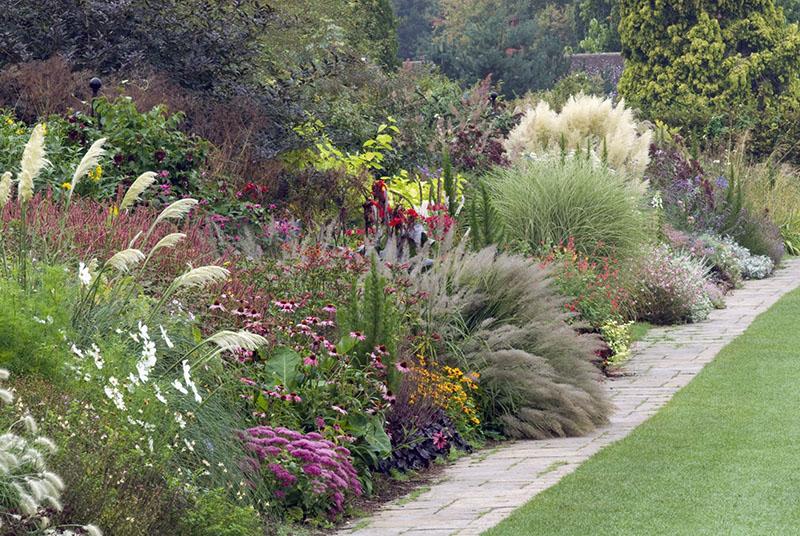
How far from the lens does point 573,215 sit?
1380cm

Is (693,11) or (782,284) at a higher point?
(693,11)

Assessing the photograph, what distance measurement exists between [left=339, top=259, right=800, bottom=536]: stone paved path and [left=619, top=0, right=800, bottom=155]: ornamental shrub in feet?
54.9

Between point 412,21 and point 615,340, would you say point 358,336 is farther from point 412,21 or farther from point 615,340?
point 412,21

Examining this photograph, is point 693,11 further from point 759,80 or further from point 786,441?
point 786,441

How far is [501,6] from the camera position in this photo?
56.0m

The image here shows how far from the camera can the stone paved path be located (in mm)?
6730

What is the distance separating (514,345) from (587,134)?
9.71 metres

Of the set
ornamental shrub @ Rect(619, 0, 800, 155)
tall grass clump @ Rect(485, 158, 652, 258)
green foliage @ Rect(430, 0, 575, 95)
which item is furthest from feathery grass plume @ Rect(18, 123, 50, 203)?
green foliage @ Rect(430, 0, 575, 95)

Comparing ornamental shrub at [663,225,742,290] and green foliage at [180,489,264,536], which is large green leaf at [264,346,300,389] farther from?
ornamental shrub at [663,225,742,290]

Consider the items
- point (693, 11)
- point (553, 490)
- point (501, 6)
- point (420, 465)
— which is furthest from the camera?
point (501, 6)

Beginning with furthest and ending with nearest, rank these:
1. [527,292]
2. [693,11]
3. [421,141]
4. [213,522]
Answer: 1. [693,11]
2. [421,141]
3. [527,292]
4. [213,522]

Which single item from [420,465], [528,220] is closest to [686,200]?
[528,220]

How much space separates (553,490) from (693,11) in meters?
24.4

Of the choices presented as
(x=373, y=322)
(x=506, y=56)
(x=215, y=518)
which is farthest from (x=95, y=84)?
(x=506, y=56)
